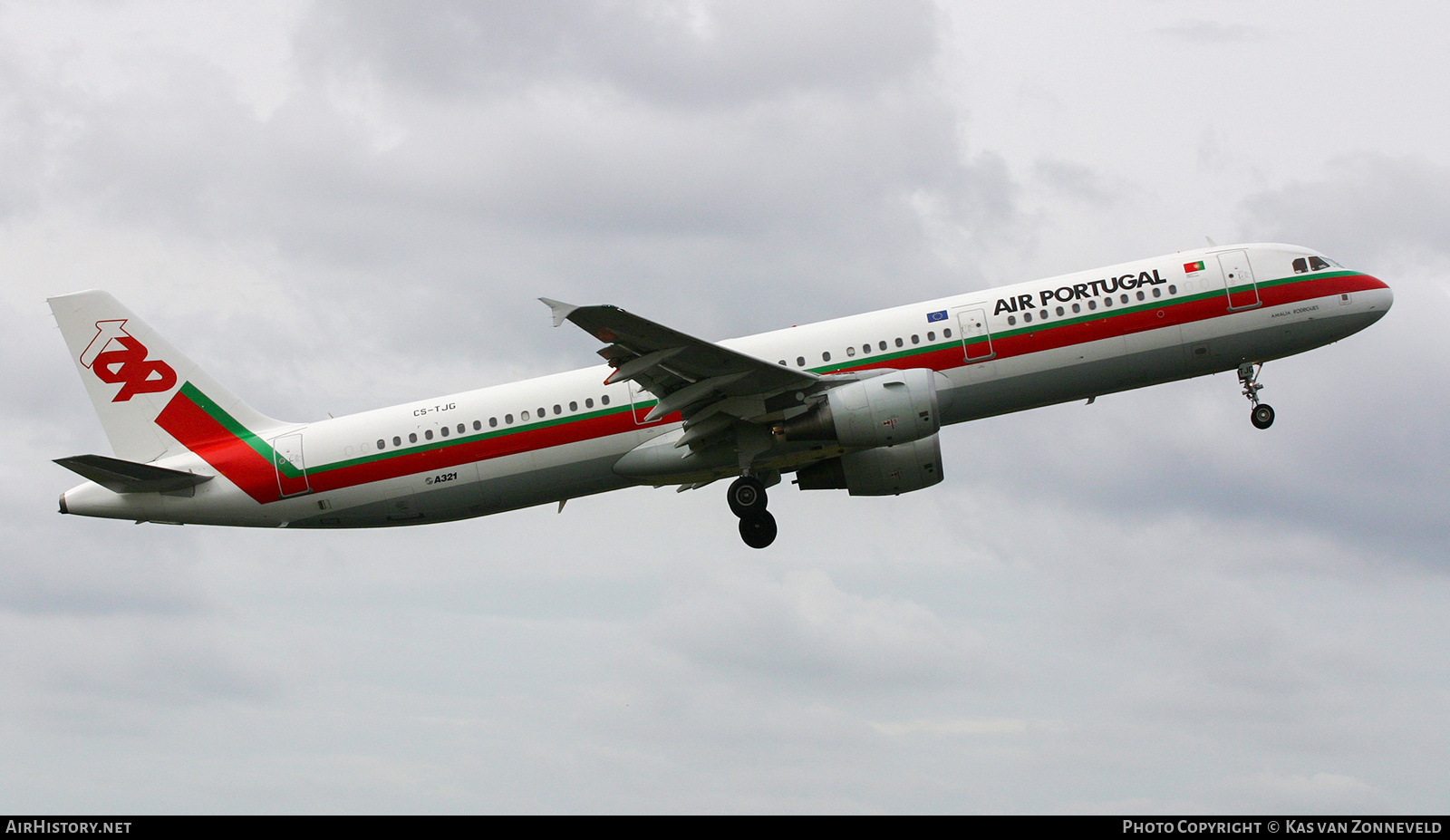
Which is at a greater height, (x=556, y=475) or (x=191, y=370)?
(x=191, y=370)

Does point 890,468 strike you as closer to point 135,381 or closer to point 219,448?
point 219,448

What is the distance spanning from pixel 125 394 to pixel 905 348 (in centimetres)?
2154

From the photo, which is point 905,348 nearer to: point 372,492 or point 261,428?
point 372,492

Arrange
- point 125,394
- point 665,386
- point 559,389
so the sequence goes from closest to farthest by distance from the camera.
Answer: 1. point 665,386
2. point 559,389
3. point 125,394

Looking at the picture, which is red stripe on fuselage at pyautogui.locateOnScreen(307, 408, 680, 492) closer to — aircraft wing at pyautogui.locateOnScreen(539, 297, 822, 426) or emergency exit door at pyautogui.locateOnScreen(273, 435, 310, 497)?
emergency exit door at pyautogui.locateOnScreen(273, 435, 310, 497)

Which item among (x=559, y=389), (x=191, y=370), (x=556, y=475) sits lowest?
(x=556, y=475)

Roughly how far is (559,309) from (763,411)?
677 centimetres

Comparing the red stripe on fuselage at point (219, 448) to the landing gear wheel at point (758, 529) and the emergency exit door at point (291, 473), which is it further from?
the landing gear wheel at point (758, 529)

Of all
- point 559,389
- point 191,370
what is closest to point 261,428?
point 191,370

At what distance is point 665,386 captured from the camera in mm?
32438

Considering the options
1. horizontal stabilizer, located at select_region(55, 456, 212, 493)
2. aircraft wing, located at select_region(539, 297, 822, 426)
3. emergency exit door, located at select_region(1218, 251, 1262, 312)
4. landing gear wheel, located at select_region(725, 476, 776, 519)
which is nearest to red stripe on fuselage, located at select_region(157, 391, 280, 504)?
horizontal stabilizer, located at select_region(55, 456, 212, 493)

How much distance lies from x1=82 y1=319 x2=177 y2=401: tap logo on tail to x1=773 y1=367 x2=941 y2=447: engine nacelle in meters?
18.7

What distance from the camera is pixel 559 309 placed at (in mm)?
28078

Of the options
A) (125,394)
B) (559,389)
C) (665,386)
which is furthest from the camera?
(125,394)
